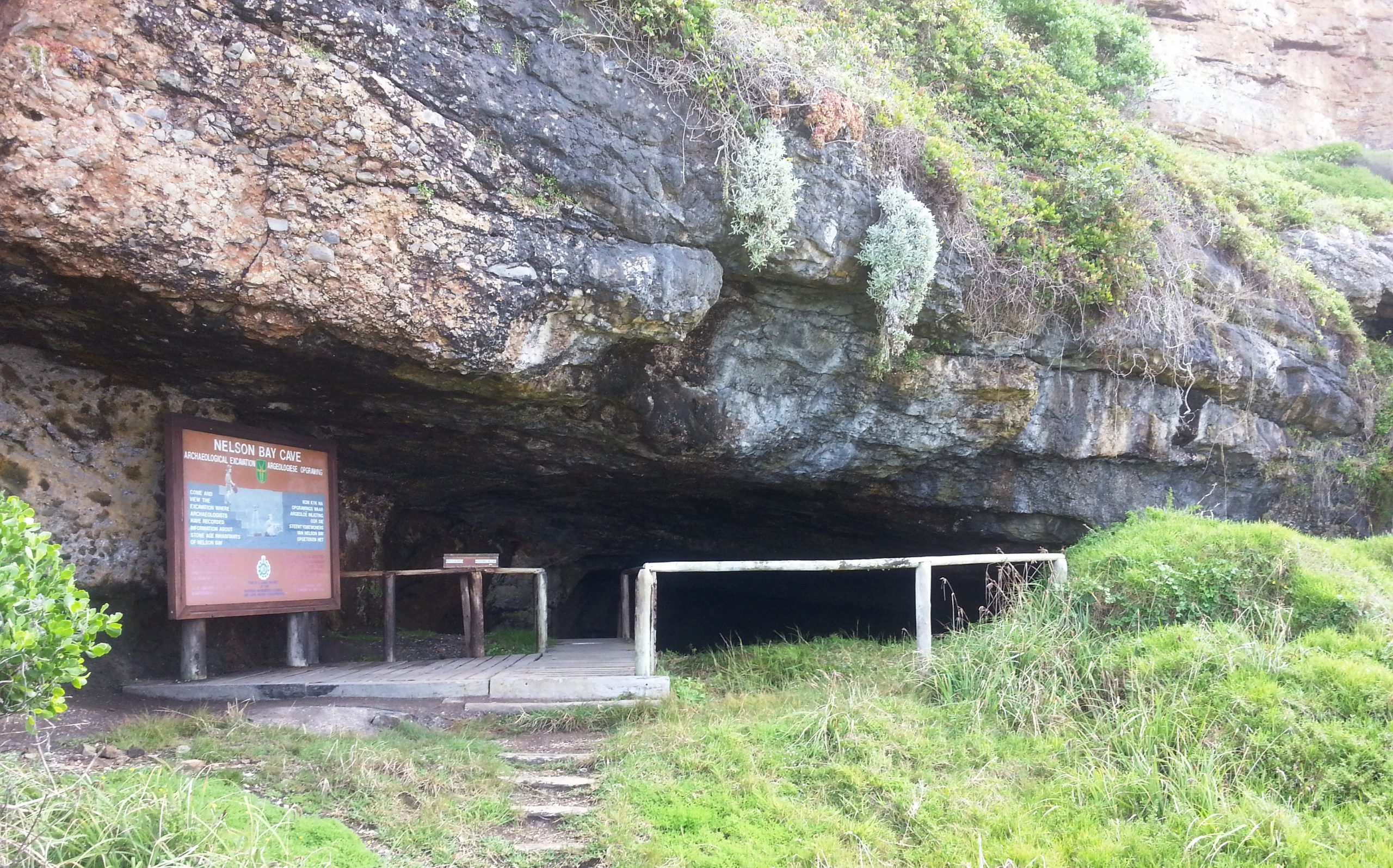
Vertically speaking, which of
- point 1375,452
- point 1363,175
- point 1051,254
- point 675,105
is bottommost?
point 1375,452

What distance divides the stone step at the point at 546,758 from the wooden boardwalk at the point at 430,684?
868mm

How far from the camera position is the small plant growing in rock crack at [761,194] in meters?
6.90

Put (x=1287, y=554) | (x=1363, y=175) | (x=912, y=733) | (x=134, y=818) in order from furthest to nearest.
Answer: (x=1363, y=175)
(x=1287, y=554)
(x=912, y=733)
(x=134, y=818)

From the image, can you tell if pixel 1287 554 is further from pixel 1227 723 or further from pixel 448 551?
pixel 448 551

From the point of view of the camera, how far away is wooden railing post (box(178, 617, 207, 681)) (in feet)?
23.0

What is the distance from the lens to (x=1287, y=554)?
20.5 ft

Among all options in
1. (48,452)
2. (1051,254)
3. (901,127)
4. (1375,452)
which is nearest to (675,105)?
(901,127)

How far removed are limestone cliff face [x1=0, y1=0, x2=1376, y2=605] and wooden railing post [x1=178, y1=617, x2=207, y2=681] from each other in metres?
0.64

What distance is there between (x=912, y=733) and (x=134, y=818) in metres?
3.69

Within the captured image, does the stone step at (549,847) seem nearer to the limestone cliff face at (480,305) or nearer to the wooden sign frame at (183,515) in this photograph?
the limestone cliff face at (480,305)

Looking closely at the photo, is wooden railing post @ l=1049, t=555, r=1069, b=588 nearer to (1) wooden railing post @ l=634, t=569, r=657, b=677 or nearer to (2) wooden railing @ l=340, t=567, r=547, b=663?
(1) wooden railing post @ l=634, t=569, r=657, b=677

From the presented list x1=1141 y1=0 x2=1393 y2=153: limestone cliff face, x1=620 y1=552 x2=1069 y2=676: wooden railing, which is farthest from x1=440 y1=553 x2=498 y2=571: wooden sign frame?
x1=1141 y1=0 x2=1393 y2=153: limestone cliff face

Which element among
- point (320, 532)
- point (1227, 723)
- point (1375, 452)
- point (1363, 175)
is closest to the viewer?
point (1227, 723)

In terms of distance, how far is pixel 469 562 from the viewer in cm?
886
